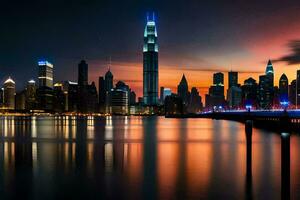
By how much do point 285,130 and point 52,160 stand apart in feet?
95.2

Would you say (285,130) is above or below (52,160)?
above

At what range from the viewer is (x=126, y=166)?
42.0m

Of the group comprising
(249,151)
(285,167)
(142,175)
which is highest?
(285,167)

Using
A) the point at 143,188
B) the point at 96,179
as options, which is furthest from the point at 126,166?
the point at 143,188

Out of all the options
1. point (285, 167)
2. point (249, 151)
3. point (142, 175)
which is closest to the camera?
point (285, 167)

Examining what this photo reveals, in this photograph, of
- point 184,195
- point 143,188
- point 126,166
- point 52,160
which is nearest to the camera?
point 184,195

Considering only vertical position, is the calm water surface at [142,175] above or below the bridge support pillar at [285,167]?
below

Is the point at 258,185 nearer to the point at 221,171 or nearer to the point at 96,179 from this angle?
the point at 221,171

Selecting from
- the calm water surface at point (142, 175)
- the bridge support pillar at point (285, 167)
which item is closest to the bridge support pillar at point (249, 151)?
the calm water surface at point (142, 175)

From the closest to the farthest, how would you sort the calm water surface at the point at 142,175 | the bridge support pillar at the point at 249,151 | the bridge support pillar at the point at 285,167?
1. the bridge support pillar at the point at 285,167
2. the calm water surface at the point at 142,175
3. the bridge support pillar at the point at 249,151

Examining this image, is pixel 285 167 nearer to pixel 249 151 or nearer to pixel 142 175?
pixel 249 151

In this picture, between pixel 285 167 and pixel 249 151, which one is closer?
pixel 285 167

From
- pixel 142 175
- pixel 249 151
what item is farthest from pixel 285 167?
pixel 142 175

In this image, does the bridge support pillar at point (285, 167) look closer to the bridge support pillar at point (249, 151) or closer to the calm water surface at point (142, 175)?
the calm water surface at point (142, 175)
